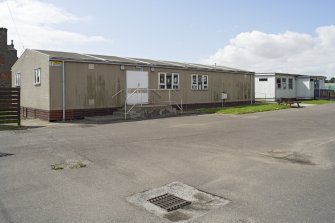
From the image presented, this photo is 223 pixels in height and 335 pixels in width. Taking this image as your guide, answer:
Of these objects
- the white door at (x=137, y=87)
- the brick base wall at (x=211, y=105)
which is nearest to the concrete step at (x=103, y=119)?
the white door at (x=137, y=87)

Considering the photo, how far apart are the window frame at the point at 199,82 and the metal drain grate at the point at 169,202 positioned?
19.8 m

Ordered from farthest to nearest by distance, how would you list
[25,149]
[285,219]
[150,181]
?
[25,149]
[150,181]
[285,219]

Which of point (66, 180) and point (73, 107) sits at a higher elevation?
point (73, 107)

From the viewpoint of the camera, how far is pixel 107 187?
5895mm

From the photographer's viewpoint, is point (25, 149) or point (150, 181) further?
point (25, 149)

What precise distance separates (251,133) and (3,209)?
31.6 feet

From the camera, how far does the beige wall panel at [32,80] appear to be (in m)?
18.1

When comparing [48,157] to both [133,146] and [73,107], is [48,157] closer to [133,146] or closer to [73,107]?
[133,146]

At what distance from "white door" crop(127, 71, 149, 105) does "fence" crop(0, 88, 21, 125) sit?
6951mm

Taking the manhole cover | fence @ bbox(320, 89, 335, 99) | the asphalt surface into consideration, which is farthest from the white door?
fence @ bbox(320, 89, 335, 99)

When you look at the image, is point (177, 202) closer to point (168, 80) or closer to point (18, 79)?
point (168, 80)

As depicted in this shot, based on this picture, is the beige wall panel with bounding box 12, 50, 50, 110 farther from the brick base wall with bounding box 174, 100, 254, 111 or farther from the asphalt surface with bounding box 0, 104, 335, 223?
the brick base wall with bounding box 174, 100, 254, 111

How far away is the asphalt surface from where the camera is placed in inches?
185

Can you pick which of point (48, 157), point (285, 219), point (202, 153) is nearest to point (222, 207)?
point (285, 219)
